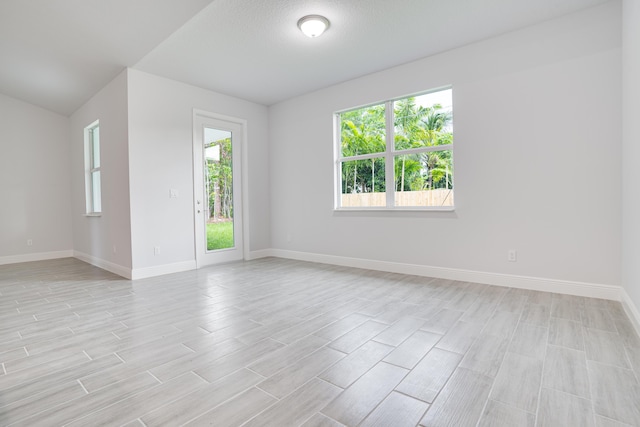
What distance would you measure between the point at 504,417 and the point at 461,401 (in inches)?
7.0

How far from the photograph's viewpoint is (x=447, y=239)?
3.88m

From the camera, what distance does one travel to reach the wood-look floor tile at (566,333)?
2088 millimetres

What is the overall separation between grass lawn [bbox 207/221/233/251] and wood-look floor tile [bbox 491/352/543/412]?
4.29 meters

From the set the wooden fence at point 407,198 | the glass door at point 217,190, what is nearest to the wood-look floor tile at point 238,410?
the wooden fence at point 407,198

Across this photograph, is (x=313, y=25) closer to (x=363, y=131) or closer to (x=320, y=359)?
(x=363, y=131)

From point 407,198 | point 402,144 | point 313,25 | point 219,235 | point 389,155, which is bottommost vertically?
point 219,235

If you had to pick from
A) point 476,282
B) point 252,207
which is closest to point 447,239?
point 476,282

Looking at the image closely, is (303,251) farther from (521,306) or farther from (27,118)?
(27,118)

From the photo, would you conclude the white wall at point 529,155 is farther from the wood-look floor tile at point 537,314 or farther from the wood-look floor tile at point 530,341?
the wood-look floor tile at point 530,341

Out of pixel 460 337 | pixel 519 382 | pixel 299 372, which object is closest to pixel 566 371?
pixel 519 382

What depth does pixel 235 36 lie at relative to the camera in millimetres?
3471

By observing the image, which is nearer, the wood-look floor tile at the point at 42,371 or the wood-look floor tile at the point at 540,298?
the wood-look floor tile at the point at 42,371

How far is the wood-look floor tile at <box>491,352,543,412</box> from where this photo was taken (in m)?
1.49

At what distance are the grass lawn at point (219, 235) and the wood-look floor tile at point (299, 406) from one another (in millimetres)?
3842
